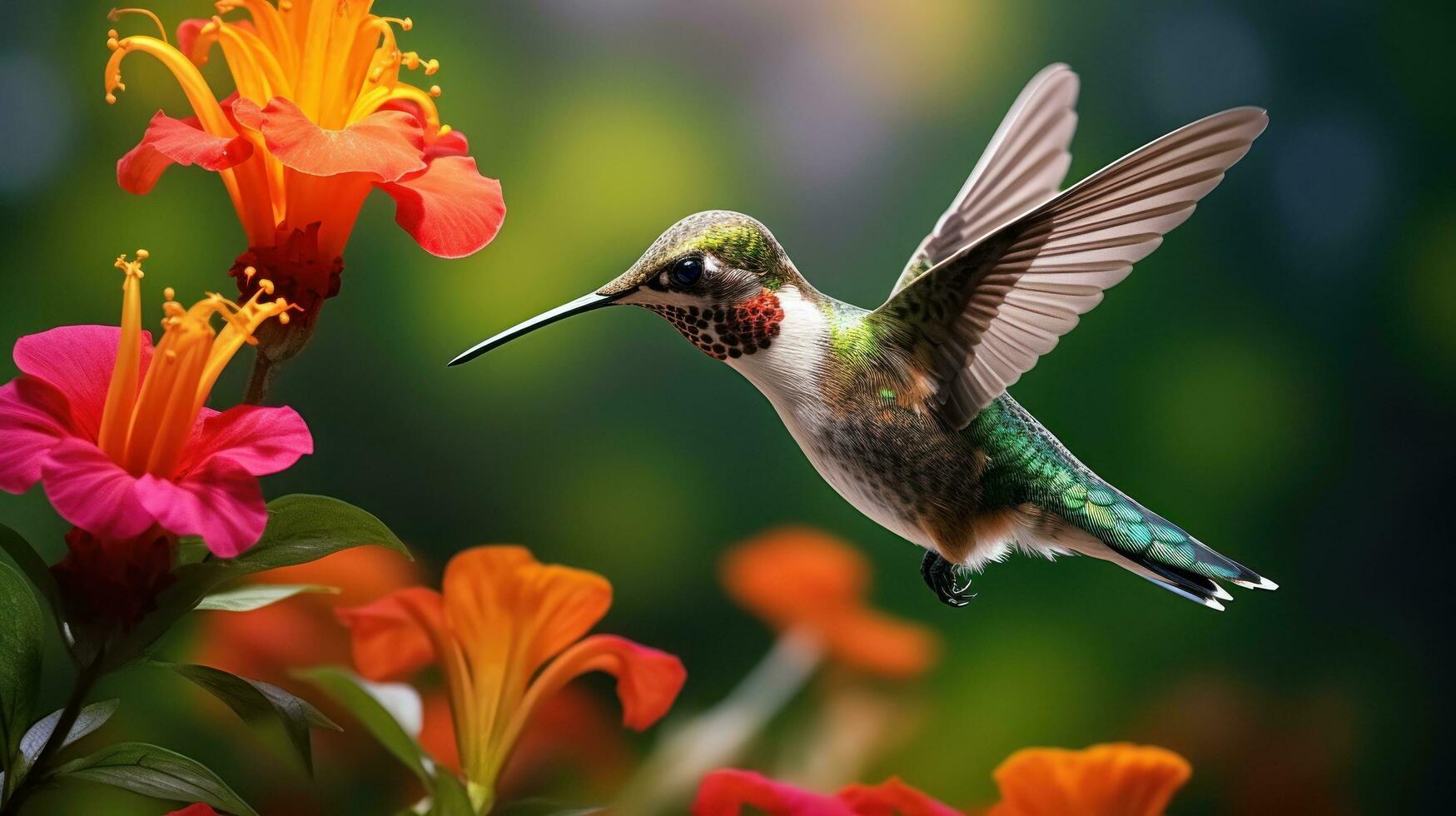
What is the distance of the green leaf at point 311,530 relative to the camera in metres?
0.51

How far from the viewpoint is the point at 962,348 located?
2.06ft

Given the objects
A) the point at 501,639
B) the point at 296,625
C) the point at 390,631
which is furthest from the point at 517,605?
the point at 296,625

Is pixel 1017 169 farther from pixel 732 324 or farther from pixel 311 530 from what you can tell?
pixel 311 530

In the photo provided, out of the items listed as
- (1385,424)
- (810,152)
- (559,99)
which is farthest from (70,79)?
(1385,424)

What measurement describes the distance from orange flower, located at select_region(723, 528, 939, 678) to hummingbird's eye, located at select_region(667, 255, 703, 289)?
486 mm

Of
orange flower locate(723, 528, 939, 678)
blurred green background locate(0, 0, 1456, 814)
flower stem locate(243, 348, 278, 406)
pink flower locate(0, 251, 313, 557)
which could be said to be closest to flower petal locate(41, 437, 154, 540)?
pink flower locate(0, 251, 313, 557)

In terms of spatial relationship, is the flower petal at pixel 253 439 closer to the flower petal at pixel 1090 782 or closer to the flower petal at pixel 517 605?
the flower petal at pixel 517 605

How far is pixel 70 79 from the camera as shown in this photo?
0.93 meters

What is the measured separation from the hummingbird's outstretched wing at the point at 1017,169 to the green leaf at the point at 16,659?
48 centimetres

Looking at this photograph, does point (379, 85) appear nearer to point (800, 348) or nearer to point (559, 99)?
point (800, 348)

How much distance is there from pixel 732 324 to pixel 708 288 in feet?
0.08

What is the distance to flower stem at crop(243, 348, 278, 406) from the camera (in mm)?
537

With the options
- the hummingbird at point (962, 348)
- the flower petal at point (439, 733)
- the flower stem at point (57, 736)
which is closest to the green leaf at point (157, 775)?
the flower stem at point (57, 736)

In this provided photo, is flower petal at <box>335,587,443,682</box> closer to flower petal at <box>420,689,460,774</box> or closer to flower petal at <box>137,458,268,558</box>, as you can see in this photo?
flower petal at <box>420,689,460,774</box>
